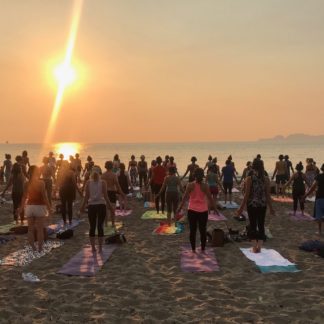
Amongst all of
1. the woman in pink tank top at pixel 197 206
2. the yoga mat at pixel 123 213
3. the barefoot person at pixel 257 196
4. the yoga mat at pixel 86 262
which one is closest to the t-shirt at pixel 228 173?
the yoga mat at pixel 123 213

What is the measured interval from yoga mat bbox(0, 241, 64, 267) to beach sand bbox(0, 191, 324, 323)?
0.21m

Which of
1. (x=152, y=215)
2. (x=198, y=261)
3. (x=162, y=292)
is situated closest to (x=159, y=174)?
(x=152, y=215)

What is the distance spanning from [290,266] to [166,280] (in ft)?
8.47

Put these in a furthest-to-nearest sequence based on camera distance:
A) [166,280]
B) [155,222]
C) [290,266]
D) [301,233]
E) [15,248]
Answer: [155,222] < [301,233] < [15,248] < [290,266] < [166,280]

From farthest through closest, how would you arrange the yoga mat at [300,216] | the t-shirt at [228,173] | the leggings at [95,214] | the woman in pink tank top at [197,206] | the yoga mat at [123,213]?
the t-shirt at [228,173], the yoga mat at [123,213], the yoga mat at [300,216], the woman in pink tank top at [197,206], the leggings at [95,214]

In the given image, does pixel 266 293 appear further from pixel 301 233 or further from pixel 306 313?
pixel 301 233

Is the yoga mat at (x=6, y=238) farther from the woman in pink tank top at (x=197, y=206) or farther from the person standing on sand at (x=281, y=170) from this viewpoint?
the person standing on sand at (x=281, y=170)

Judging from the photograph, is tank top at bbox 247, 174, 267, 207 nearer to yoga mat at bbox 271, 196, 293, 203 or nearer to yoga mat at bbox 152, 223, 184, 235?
yoga mat at bbox 152, 223, 184, 235

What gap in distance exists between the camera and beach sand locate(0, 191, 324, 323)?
5.91 metres

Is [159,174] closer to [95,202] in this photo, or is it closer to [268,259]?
[95,202]

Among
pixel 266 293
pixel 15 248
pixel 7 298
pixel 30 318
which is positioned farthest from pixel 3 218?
pixel 266 293

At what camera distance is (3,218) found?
597 inches

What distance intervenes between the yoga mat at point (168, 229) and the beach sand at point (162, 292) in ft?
6.72

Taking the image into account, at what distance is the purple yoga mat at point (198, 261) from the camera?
26.9 ft
